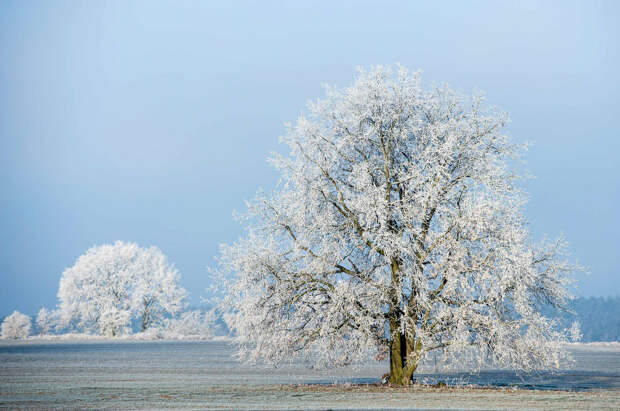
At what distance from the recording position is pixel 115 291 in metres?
80.2

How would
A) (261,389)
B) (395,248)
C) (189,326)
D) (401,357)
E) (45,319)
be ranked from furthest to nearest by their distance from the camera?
(189,326) < (45,319) < (401,357) < (261,389) < (395,248)

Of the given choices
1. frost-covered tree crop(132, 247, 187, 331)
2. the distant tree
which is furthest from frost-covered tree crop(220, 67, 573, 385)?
the distant tree

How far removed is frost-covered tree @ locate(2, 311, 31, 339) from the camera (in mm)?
87744

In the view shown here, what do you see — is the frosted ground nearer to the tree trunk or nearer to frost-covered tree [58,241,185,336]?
the tree trunk

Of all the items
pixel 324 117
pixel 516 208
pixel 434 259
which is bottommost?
pixel 434 259

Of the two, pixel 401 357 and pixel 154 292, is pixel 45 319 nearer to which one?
pixel 154 292

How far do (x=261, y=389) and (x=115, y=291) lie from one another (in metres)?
59.3

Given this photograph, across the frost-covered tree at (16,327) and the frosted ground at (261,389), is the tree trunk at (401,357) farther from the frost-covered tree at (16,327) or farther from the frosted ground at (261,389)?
the frost-covered tree at (16,327)

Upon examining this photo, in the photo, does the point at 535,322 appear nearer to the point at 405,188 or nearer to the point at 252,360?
the point at 405,188

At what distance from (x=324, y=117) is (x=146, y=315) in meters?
62.4

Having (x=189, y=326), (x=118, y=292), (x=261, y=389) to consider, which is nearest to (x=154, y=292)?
(x=118, y=292)

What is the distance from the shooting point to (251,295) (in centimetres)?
2483

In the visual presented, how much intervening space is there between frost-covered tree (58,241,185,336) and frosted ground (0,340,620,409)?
4282 cm

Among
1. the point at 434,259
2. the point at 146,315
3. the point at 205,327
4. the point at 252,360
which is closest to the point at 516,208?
the point at 434,259
